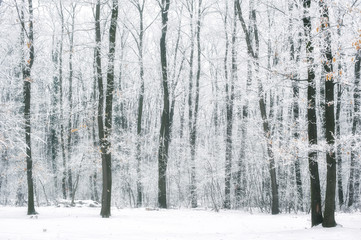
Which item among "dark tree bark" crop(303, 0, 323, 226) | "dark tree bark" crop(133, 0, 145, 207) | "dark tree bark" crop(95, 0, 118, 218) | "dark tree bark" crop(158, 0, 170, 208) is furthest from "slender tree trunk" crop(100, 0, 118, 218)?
"dark tree bark" crop(303, 0, 323, 226)

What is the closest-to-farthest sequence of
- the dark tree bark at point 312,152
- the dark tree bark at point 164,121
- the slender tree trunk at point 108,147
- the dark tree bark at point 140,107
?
1. the dark tree bark at point 312,152
2. the slender tree trunk at point 108,147
3. the dark tree bark at point 164,121
4. the dark tree bark at point 140,107

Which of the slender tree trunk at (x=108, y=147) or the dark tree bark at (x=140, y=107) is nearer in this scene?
the slender tree trunk at (x=108, y=147)

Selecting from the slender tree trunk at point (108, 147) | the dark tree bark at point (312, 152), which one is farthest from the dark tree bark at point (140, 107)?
the dark tree bark at point (312, 152)

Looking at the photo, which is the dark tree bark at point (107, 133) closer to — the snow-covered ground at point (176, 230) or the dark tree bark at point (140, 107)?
the snow-covered ground at point (176, 230)

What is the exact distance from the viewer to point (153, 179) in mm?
20375

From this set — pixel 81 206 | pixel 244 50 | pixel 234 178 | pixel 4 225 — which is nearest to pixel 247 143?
pixel 234 178

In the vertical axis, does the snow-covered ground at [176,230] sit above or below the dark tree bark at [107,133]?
below

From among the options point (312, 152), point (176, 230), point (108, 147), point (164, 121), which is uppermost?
point (164, 121)

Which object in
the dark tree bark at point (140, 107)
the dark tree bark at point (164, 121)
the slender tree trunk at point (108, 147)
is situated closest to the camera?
the slender tree trunk at point (108, 147)

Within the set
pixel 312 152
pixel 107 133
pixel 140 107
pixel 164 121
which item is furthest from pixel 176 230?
pixel 140 107

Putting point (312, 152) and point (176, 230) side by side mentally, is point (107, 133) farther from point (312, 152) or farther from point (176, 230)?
point (312, 152)

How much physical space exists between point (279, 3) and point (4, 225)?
44.8 ft

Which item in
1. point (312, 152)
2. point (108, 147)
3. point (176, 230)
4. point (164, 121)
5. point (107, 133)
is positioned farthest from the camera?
point (164, 121)

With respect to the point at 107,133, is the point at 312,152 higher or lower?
lower
